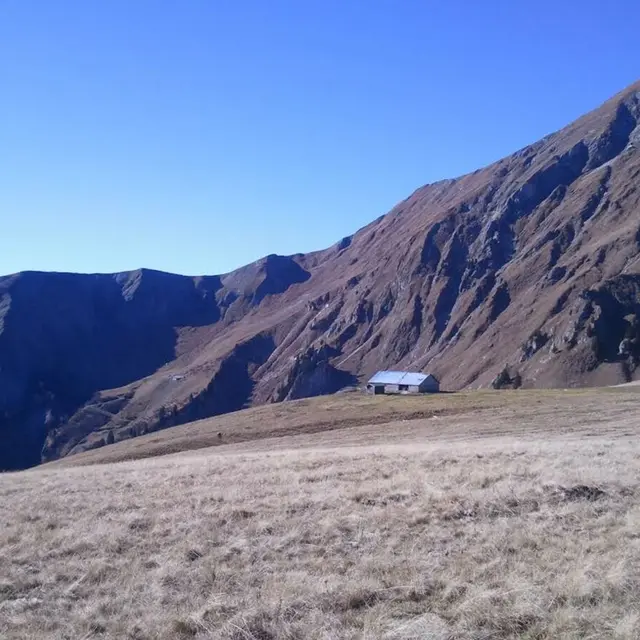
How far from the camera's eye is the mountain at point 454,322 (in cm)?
11069

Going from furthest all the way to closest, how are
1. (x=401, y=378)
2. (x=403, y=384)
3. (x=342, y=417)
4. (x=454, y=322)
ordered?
(x=454, y=322) → (x=401, y=378) → (x=403, y=384) → (x=342, y=417)

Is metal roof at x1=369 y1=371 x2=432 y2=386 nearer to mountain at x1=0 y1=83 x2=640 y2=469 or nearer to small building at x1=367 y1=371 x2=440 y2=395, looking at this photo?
small building at x1=367 y1=371 x2=440 y2=395

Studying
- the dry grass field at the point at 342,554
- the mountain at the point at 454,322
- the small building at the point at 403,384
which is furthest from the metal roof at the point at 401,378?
the dry grass field at the point at 342,554

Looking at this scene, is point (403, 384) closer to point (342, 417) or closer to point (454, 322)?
point (342, 417)

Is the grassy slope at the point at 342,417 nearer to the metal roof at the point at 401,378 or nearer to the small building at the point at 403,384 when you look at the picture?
the small building at the point at 403,384

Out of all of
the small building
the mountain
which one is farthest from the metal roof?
the mountain

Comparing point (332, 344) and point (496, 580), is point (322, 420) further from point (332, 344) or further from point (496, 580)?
point (332, 344)

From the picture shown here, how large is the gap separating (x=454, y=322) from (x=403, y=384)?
2364 inches

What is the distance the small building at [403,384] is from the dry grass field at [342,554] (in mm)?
75201

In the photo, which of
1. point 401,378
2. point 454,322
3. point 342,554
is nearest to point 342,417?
point 401,378

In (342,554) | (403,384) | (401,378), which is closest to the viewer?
(342,554)

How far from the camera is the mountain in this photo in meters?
111

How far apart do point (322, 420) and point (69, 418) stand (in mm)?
122749

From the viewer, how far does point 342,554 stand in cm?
905
